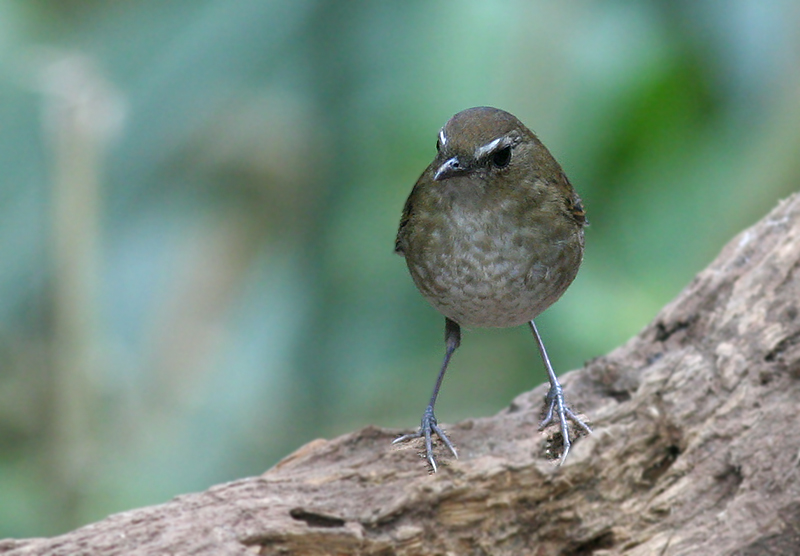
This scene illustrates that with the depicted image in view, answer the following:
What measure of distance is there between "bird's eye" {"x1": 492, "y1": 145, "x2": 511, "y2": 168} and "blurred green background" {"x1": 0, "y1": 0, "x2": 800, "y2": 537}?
1857mm

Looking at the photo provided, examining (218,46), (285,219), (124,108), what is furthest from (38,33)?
(285,219)

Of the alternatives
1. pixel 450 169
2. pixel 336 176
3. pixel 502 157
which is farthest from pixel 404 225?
pixel 336 176

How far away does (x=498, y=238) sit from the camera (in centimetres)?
348

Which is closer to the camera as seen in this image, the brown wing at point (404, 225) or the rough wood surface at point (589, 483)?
the rough wood surface at point (589, 483)

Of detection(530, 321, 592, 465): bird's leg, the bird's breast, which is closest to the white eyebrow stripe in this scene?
the bird's breast

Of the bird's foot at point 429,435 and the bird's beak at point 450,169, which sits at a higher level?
the bird's beak at point 450,169

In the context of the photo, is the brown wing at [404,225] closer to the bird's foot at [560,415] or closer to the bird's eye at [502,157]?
the bird's eye at [502,157]

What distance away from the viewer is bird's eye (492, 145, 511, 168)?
324 centimetres

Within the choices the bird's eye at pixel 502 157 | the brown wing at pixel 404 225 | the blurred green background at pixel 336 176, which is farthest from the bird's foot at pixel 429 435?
the blurred green background at pixel 336 176

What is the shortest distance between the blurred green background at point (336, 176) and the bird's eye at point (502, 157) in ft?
6.09

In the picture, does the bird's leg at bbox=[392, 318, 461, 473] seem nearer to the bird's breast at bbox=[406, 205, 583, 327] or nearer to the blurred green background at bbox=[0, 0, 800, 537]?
the bird's breast at bbox=[406, 205, 583, 327]

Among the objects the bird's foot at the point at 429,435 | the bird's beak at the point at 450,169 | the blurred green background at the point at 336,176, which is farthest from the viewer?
the blurred green background at the point at 336,176

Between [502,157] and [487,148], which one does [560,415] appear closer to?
[502,157]

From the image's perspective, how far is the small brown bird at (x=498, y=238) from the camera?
3.44 meters
